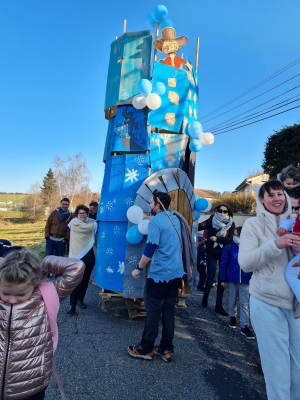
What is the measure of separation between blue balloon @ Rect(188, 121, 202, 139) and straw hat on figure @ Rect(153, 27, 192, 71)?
3.75 feet

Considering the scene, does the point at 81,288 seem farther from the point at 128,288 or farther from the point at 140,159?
the point at 140,159

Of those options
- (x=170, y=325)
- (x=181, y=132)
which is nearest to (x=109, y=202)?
(x=181, y=132)

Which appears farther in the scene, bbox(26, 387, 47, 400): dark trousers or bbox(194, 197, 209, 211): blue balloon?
bbox(194, 197, 209, 211): blue balloon

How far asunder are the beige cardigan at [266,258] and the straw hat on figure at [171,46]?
384 centimetres

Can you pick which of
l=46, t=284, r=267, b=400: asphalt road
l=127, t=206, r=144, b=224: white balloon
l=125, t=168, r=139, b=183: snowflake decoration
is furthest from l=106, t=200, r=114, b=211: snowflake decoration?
l=46, t=284, r=267, b=400: asphalt road

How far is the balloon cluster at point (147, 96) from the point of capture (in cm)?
445

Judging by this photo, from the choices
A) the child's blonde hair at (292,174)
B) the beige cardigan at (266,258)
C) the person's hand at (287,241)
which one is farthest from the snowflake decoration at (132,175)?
the person's hand at (287,241)

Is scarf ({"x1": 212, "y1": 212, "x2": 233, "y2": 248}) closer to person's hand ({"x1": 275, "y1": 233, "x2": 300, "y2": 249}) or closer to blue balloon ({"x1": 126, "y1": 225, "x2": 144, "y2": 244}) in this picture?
blue balloon ({"x1": 126, "y1": 225, "x2": 144, "y2": 244})

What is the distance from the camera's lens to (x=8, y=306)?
1686 millimetres

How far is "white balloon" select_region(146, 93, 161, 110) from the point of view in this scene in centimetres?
444

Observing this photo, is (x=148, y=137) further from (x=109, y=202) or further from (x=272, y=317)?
(x=272, y=317)

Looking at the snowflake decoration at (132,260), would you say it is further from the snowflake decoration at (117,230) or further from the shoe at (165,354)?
the shoe at (165,354)

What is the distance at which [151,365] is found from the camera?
10.6 feet

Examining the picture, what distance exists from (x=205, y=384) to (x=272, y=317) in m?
1.41
